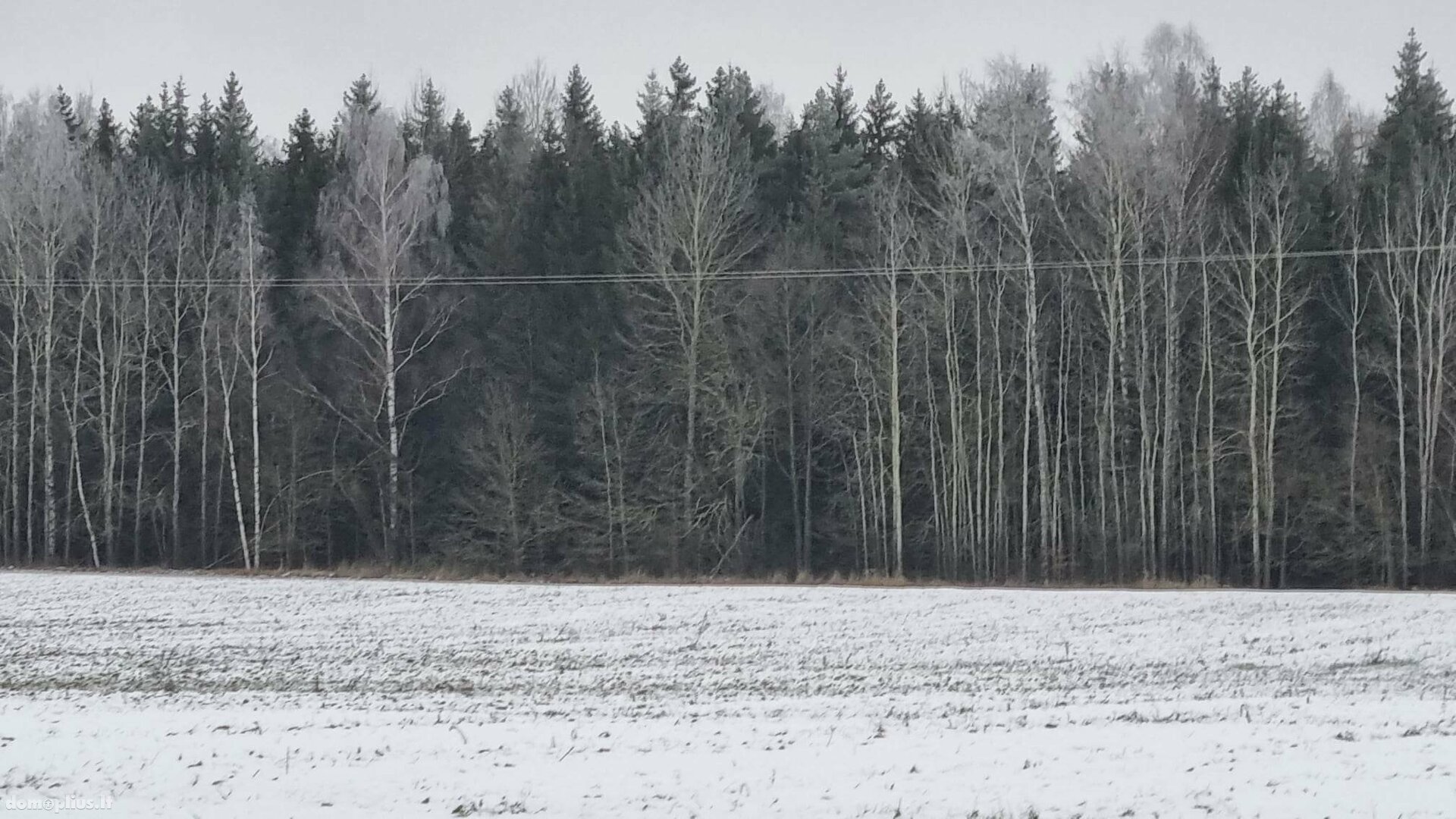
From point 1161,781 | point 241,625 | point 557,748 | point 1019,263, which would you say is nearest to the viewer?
point 1161,781

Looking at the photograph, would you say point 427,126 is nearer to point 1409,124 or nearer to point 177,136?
point 177,136

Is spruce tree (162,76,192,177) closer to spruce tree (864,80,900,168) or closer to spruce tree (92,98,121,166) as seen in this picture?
spruce tree (92,98,121,166)

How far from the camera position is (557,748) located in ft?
36.7

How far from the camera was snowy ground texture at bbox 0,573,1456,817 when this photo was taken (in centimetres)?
963

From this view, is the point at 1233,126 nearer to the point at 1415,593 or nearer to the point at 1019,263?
the point at 1019,263

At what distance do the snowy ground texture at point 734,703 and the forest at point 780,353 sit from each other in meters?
13.8

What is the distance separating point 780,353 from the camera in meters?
42.9

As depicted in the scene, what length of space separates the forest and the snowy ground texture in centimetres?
1378

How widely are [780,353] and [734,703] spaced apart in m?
29.0

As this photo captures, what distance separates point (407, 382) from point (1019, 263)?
20564 millimetres

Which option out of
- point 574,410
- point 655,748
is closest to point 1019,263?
point 574,410

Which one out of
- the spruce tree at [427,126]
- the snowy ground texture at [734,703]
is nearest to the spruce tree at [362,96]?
the spruce tree at [427,126]

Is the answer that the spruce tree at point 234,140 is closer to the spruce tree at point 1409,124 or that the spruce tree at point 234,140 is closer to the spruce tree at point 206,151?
the spruce tree at point 206,151

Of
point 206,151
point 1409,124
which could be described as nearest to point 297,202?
point 206,151
